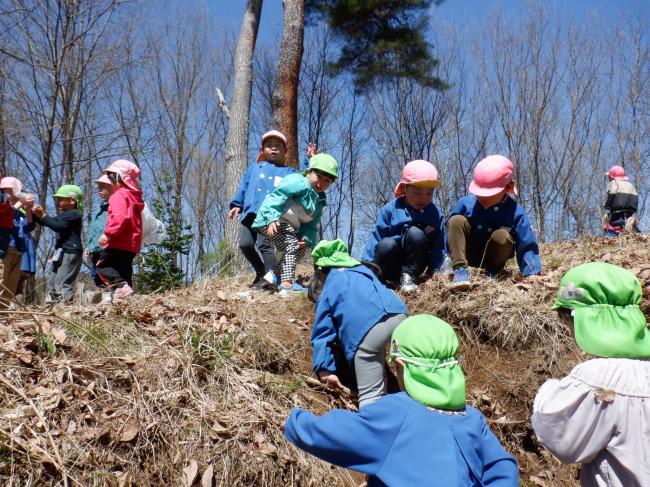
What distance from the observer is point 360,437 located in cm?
200

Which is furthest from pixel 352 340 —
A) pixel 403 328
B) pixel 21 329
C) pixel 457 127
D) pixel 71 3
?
pixel 457 127

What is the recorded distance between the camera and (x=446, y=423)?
6.56 ft

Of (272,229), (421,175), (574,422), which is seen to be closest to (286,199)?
(272,229)

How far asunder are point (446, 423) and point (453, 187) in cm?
1895

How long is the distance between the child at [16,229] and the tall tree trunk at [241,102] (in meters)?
2.65

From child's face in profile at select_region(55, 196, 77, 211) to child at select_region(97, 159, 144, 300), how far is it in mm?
1294

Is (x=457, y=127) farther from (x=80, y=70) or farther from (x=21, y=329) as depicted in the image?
(x=21, y=329)

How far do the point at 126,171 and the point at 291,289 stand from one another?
6.76 feet

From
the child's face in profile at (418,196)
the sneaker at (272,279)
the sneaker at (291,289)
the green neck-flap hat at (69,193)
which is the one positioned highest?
the child's face in profile at (418,196)

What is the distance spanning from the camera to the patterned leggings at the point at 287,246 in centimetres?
532

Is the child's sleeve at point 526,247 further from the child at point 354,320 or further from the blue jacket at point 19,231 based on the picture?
the blue jacket at point 19,231

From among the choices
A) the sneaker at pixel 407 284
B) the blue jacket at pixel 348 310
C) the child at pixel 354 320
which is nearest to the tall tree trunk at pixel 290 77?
the sneaker at pixel 407 284

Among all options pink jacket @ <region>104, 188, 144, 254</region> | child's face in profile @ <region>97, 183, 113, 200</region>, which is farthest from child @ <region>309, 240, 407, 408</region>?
child's face in profile @ <region>97, 183, 113, 200</region>

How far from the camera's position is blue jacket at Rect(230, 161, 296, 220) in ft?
18.5
